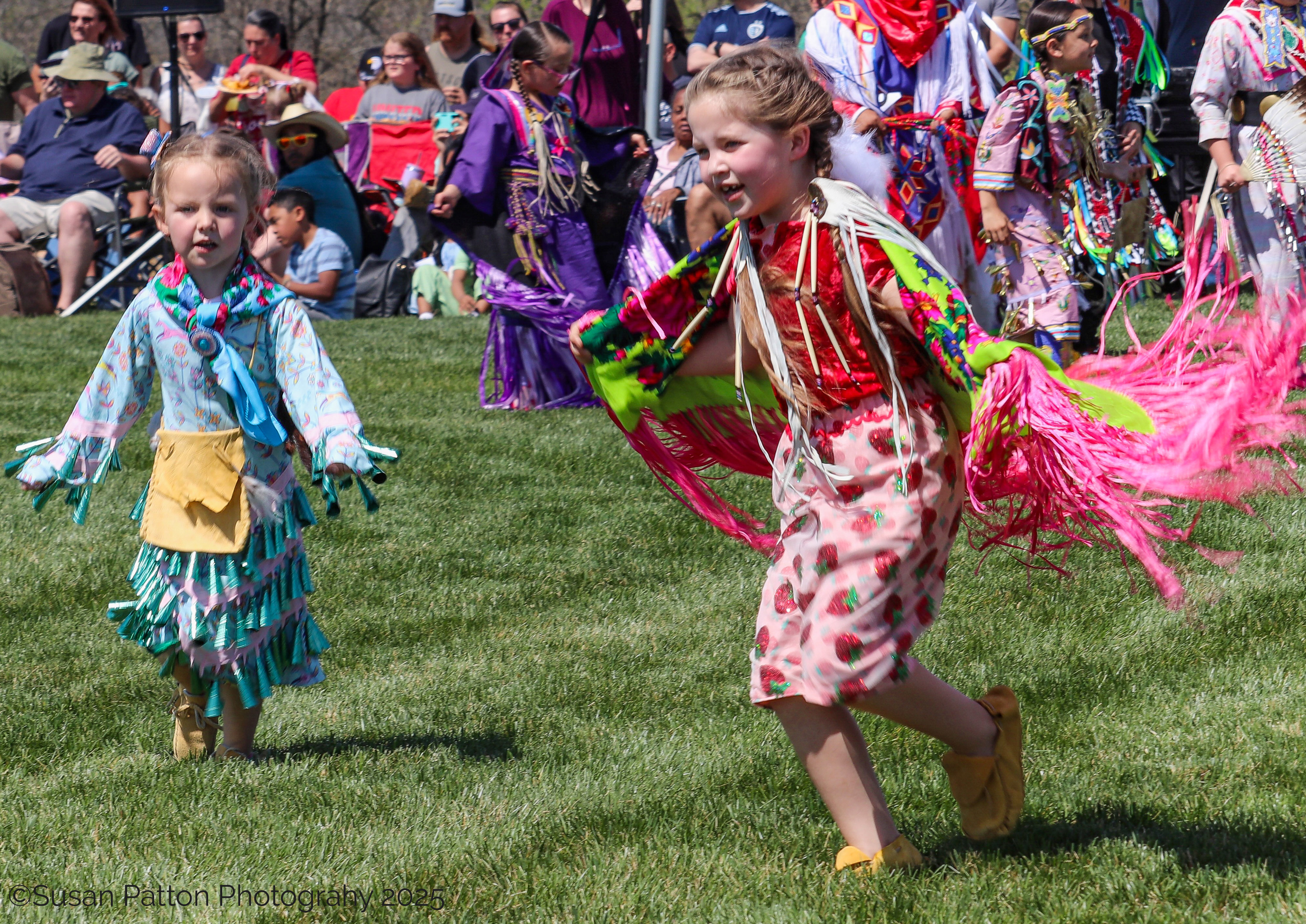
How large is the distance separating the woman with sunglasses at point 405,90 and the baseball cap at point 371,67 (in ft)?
3.13

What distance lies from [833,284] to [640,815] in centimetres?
117

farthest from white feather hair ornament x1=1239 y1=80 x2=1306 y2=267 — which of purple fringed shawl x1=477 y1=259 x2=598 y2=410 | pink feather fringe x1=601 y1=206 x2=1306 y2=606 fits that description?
pink feather fringe x1=601 y1=206 x2=1306 y2=606

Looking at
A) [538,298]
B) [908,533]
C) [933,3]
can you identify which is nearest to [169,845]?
[908,533]

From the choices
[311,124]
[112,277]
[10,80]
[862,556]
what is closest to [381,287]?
[311,124]

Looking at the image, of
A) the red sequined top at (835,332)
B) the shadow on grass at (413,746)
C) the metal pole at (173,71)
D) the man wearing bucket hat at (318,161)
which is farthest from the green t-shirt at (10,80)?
the red sequined top at (835,332)

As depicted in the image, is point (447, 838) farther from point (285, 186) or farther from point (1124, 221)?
point (285, 186)

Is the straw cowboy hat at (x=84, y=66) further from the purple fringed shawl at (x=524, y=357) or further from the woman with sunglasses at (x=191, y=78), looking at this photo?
the purple fringed shawl at (x=524, y=357)

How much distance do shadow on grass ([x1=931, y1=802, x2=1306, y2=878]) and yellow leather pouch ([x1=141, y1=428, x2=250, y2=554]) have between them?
168 cm

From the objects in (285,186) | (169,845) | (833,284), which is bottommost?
(285,186)

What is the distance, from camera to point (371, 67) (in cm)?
1355

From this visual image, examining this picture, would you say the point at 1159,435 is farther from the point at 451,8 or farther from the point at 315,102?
the point at 451,8

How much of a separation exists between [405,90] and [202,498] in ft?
30.2

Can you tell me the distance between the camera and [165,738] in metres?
3.87

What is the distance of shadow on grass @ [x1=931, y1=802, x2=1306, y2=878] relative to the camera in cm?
283
